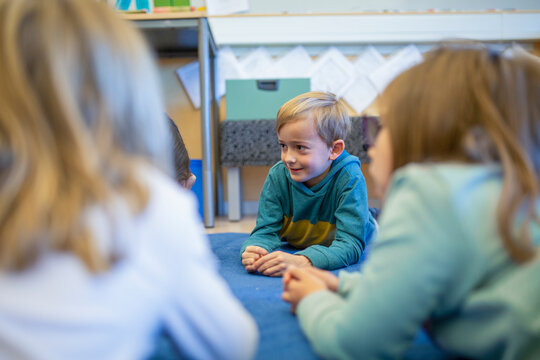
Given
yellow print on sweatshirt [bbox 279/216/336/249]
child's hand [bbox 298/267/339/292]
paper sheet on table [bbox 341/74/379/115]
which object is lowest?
yellow print on sweatshirt [bbox 279/216/336/249]

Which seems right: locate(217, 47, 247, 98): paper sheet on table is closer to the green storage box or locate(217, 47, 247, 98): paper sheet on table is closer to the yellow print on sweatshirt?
the green storage box

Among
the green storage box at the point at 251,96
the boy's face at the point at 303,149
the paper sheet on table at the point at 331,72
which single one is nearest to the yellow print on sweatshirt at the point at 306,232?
the boy's face at the point at 303,149

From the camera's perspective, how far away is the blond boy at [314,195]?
1.00 m

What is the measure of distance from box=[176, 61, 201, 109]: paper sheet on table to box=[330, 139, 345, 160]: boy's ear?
4.31ft

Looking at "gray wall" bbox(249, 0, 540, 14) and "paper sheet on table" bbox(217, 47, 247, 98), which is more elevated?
"gray wall" bbox(249, 0, 540, 14)

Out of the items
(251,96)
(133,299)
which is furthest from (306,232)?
(251,96)

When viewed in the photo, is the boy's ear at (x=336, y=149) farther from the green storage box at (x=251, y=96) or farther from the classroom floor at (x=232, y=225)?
the green storage box at (x=251, y=96)

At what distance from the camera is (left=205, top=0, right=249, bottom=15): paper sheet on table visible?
2.21 m

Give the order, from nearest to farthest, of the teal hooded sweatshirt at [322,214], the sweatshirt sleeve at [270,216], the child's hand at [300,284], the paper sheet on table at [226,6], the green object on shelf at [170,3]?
the child's hand at [300,284] < the teal hooded sweatshirt at [322,214] < the sweatshirt sleeve at [270,216] < the green object on shelf at [170,3] < the paper sheet on table at [226,6]

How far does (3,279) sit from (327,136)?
89cm

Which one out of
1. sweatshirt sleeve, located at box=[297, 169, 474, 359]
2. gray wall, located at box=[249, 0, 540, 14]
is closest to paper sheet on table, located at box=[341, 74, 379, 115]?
gray wall, located at box=[249, 0, 540, 14]

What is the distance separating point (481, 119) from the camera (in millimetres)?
424

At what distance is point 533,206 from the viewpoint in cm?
39

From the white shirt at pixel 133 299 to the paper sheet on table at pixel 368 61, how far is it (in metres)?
2.07
